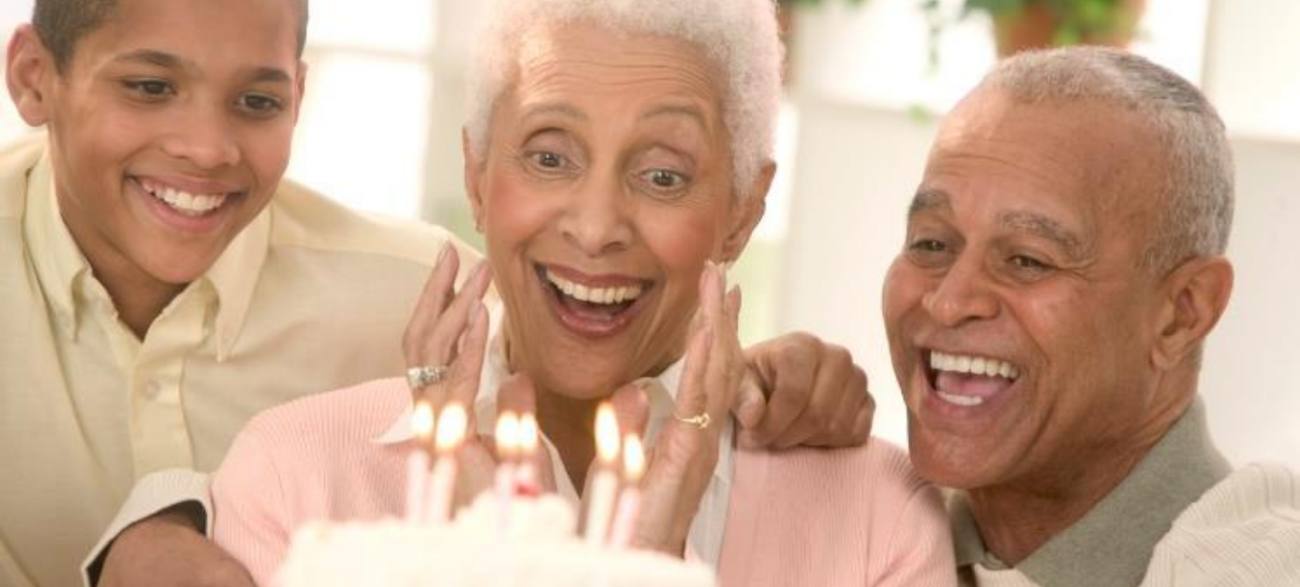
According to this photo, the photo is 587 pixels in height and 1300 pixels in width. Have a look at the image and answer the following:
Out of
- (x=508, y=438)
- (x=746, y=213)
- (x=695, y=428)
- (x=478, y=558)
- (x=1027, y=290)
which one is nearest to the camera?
(x=478, y=558)

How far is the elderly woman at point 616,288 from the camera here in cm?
209

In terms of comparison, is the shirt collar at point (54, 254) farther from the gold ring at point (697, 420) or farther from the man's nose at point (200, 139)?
the gold ring at point (697, 420)

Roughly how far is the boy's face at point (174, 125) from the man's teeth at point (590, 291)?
1.90 ft

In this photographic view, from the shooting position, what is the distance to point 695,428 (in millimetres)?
1877

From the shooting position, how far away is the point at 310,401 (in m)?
2.17

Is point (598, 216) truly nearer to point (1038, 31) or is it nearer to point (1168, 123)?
point (1168, 123)

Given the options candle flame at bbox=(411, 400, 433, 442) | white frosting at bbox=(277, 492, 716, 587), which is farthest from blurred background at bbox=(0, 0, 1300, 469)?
white frosting at bbox=(277, 492, 716, 587)

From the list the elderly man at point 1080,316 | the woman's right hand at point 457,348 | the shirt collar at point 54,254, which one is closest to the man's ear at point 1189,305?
the elderly man at point 1080,316

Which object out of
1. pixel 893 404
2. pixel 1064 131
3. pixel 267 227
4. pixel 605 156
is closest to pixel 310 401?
pixel 605 156

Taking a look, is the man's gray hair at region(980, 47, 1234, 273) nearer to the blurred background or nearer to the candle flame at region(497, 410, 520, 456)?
the candle flame at region(497, 410, 520, 456)

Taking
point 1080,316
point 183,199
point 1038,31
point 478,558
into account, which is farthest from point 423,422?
point 1038,31

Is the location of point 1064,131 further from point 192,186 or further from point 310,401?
point 192,186

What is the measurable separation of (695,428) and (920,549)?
1.23 feet

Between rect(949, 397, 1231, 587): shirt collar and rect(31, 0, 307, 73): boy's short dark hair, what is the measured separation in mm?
1215
